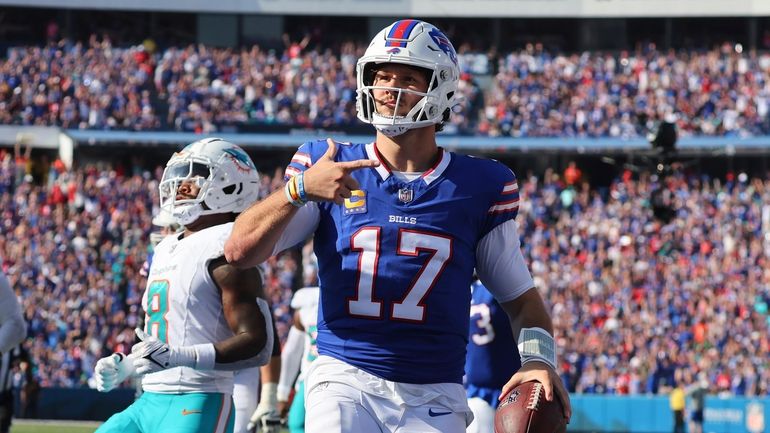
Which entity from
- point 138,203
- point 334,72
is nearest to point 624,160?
point 334,72

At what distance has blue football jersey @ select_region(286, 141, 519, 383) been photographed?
3.84 m

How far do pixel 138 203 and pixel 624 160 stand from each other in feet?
37.3

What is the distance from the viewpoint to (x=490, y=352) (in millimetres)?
7840

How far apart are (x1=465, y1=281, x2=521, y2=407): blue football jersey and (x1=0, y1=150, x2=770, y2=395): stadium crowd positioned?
12629 mm

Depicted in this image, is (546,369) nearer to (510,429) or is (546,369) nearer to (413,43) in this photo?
(510,429)

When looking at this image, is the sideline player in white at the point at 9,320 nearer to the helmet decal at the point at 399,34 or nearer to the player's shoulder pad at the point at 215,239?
the player's shoulder pad at the point at 215,239

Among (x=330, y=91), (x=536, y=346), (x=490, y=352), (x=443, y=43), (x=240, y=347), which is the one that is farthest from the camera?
(x=330, y=91)

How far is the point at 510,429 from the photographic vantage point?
11.8ft

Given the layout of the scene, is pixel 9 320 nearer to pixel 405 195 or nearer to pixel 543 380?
pixel 405 195

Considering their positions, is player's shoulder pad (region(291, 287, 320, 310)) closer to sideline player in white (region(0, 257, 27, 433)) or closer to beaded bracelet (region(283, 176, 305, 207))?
sideline player in white (region(0, 257, 27, 433))

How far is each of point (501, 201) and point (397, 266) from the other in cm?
44

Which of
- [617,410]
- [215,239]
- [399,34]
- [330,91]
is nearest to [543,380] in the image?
[399,34]

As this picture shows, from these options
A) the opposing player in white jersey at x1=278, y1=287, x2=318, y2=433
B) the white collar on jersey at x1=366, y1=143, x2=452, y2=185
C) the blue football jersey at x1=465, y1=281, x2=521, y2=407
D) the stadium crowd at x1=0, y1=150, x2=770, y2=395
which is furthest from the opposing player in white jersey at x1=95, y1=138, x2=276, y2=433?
the stadium crowd at x1=0, y1=150, x2=770, y2=395

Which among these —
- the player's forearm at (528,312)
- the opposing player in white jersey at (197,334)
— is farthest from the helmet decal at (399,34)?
the opposing player in white jersey at (197,334)
